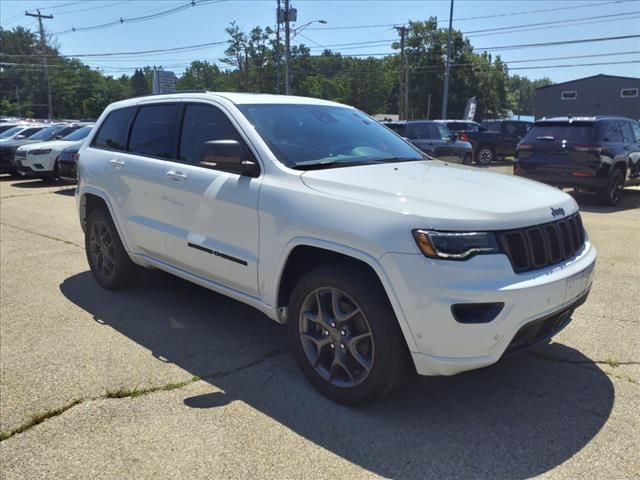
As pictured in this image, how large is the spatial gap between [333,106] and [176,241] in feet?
5.64

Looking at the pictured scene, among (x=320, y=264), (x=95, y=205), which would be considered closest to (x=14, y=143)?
(x=95, y=205)

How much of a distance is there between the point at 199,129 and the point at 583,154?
862 centimetres

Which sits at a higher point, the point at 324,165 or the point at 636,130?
the point at 636,130

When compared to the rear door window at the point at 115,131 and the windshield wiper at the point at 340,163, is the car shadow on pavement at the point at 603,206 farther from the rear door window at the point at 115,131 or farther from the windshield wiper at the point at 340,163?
the rear door window at the point at 115,131

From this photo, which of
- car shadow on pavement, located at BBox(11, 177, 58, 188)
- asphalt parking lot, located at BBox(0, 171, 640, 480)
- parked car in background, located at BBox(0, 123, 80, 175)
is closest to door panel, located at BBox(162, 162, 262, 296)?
asphalt parking lot, located at BBox(0, 171, 640, 480)

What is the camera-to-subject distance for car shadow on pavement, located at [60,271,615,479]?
2693 mm

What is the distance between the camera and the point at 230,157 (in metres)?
3.44

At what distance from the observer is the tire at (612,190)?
10.5m

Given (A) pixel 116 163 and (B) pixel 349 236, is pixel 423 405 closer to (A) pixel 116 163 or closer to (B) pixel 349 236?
(B) pixel 349 236

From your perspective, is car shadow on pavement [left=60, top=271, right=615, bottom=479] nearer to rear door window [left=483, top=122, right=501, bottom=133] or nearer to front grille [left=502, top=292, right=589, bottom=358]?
front grille [left=502, top=292, right=589, bottom=358]

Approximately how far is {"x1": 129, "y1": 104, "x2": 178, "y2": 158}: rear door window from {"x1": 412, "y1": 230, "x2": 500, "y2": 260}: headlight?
2.49 meters

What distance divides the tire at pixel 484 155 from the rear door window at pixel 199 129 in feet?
63.1

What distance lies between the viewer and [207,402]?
3.23 metres

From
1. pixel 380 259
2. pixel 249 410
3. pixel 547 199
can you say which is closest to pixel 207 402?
pixel 249 410
